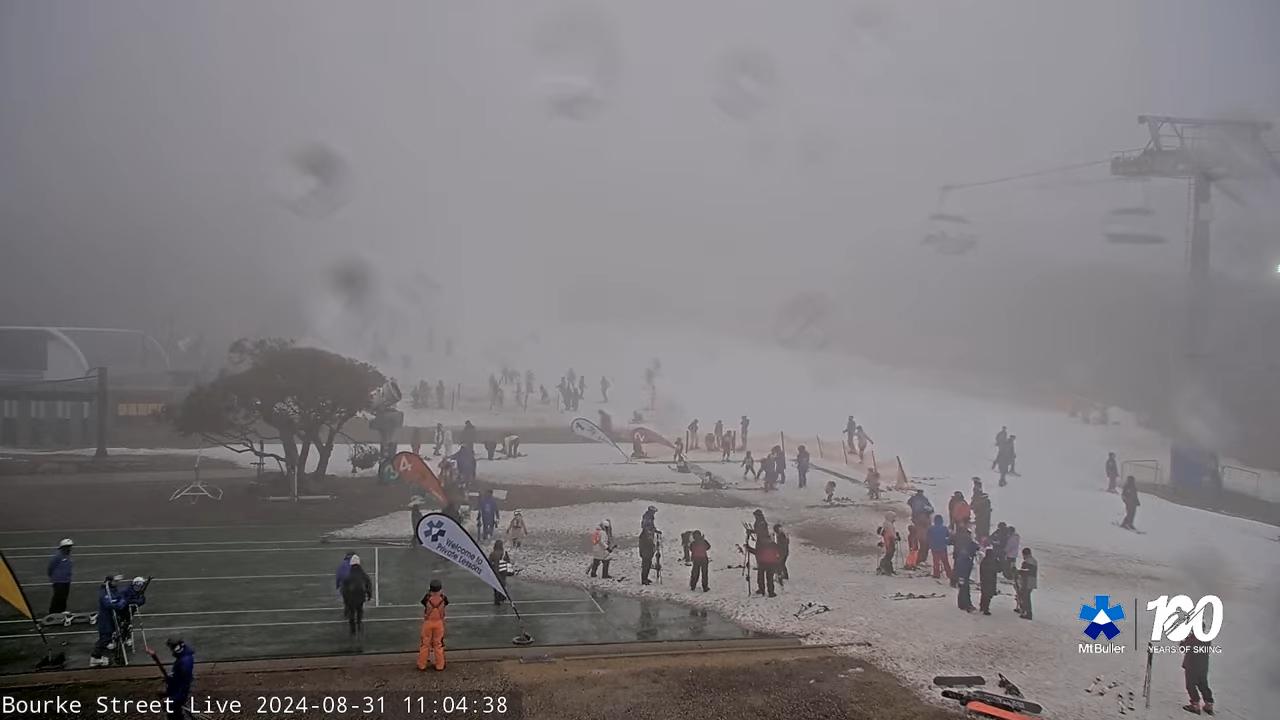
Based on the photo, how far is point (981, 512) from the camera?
61.3ft

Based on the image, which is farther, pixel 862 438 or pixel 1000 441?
pixel 862 438

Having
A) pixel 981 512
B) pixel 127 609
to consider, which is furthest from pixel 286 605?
pixel 981 512

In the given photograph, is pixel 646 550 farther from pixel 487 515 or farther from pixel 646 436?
pixel 646 436

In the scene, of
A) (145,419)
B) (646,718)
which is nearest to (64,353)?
(145,419)

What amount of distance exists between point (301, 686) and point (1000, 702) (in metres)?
9.02

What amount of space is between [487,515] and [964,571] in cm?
984

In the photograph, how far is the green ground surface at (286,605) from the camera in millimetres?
11852

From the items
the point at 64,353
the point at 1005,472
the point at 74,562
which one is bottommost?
the point at 74,562

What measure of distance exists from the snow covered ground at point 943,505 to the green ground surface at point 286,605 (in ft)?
4.47

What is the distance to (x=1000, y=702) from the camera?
10.4 meters

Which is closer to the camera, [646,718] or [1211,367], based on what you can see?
[646,718]

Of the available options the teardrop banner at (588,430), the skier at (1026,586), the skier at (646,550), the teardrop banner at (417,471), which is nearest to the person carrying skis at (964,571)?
the skier at (1026,586)

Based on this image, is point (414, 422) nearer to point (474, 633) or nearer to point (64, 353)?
point (64, 353)

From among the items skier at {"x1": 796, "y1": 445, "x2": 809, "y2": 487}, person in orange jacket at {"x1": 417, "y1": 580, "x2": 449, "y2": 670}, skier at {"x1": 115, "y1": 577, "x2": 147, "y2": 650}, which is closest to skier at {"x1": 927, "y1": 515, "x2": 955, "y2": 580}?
skier at {"x1": 796, "y1": 445, "x2": 809, "y2": 487}
